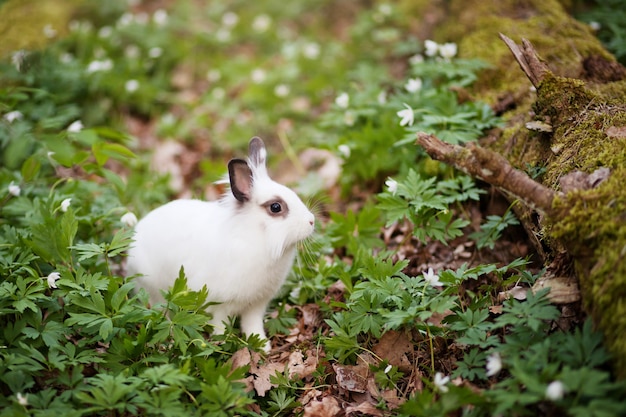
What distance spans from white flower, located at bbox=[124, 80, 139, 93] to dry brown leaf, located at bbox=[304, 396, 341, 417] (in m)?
4.43

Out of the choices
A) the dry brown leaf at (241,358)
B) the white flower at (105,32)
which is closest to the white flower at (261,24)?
the white flower at (105,32)

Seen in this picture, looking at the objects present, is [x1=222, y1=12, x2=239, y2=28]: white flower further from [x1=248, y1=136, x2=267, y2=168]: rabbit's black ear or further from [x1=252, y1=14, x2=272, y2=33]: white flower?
[x1=248, y1=136, x2=267, y2=168]: rabbit's black ear

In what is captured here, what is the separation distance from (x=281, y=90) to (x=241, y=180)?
3.11m

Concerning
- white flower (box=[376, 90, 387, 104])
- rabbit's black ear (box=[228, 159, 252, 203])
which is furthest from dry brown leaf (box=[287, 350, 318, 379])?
white flower (box=[376, 90, 387, 104])

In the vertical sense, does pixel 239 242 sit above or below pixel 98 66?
above

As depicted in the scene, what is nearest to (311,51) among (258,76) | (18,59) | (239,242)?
(258,76)

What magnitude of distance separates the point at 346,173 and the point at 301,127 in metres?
1.58

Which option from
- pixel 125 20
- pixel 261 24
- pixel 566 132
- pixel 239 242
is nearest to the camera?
pixel 239 242

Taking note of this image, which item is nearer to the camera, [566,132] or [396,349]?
[396,349]

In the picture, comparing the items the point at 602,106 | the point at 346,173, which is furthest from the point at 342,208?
the point at 602,106

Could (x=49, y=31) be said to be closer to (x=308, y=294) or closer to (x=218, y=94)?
(x=218, y=94)

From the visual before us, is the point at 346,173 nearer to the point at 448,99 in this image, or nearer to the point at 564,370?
the point at 448,99

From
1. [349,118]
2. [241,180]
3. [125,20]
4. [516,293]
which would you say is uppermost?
[241,180]

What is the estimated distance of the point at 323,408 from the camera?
308cm
